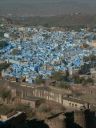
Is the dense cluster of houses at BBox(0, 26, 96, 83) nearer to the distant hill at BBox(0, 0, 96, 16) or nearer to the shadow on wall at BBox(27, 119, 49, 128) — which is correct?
the shadow on wall at BBox(27, 119, 49, 128)

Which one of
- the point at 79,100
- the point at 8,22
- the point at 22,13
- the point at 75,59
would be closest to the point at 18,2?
the point at 22,13

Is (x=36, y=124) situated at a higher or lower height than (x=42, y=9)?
lower

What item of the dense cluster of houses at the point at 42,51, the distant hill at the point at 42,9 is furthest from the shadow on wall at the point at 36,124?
the distant hill at the point at 42,9

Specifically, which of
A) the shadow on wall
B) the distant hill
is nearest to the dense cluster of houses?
the shadow on wall

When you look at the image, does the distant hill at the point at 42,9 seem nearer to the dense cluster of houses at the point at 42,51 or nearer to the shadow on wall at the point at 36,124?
the dense cluster of houses at the point at 42,51

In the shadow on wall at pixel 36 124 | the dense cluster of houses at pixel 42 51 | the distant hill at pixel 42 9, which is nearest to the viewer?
the shadow on wall at pixel 36 124

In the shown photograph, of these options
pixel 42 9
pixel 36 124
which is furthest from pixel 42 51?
pixel 42 9

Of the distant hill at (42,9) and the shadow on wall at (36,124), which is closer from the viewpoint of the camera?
the shadow on wall at (36,124)

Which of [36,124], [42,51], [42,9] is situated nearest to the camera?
[36,124]

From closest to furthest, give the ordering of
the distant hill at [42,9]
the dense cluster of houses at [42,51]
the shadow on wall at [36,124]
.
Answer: the shadow on wall at [36,124] → the dense cluster of houses at [42,51] → the distant hill at [42,9]

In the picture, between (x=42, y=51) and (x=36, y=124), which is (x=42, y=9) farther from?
(x=36, y=124)

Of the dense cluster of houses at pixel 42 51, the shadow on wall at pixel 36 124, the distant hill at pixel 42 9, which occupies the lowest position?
the shadow on wall at pixel 36 124
